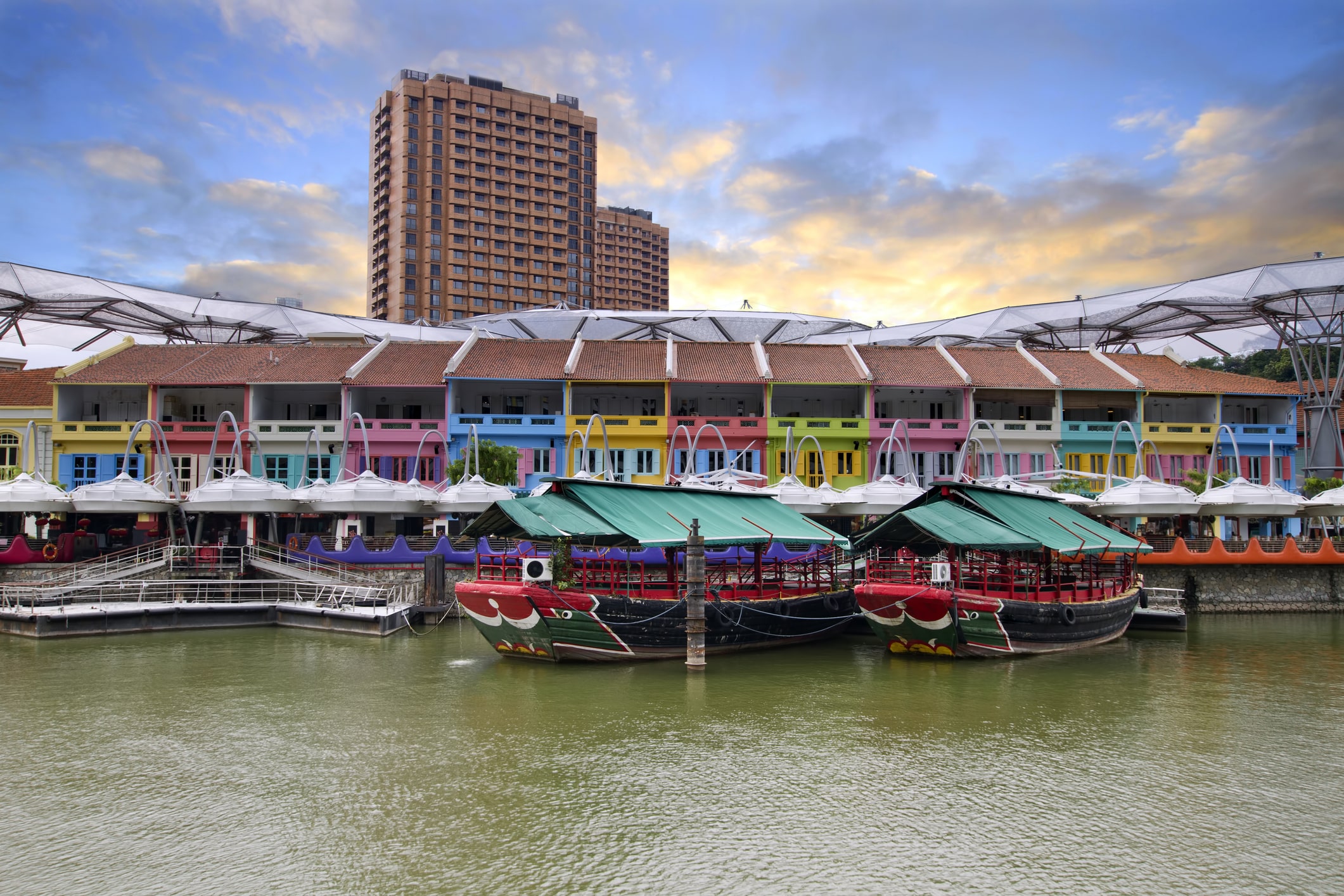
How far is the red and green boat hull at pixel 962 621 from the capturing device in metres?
25.0

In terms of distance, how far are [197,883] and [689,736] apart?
8.75 meters

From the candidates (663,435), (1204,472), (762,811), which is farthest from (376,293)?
(762,811)

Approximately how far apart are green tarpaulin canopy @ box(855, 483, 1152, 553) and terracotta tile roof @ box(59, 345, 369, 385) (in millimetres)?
30109

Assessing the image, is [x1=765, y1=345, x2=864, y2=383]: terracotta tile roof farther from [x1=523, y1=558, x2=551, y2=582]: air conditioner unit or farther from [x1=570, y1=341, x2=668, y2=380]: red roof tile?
[x1=523, y1=558, x2=551, y2=582]: air conditioner unit

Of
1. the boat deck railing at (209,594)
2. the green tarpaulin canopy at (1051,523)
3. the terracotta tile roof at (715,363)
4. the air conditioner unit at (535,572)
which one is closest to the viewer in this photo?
the air conditioner unit at (535,572)

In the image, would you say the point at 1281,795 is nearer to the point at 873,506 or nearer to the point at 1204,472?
the point at 873,506

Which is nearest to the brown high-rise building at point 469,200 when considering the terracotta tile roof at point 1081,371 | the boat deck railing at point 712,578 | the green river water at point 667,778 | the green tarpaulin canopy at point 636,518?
the terracotta tile roof at point 1081,371

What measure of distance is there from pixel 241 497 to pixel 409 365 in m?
15.1

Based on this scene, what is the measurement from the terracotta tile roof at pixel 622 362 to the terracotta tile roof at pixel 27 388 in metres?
25.2

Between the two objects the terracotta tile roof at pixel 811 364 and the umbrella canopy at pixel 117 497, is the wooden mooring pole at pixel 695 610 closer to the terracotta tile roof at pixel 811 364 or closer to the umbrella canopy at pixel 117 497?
the umbrella canopy at pixel 117 497

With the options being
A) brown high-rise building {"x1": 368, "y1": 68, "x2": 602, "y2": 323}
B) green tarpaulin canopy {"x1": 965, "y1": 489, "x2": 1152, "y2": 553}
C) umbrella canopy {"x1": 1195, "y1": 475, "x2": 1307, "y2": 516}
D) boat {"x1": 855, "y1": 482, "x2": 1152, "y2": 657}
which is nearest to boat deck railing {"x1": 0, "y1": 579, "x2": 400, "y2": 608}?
boat {"x1": 855, "y1": 482, "x2": 1152, "y2": 657}

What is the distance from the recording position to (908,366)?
49.9m

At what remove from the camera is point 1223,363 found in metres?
75.3

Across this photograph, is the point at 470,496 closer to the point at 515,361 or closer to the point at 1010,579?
the point at 515,361
